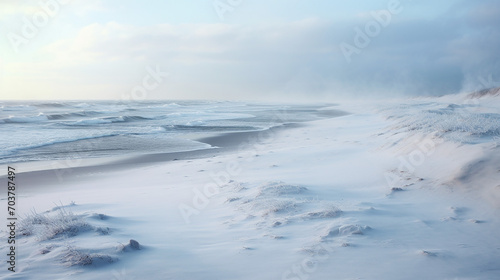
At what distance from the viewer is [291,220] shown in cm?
523

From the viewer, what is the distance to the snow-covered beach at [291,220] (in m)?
3.85

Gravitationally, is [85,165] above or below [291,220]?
above

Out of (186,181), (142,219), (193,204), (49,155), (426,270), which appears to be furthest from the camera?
(49,155)

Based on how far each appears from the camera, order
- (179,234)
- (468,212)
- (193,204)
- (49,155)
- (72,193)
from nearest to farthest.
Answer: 1. (179,234)
2. (468,212)
3. (193,204)
4. (72,193)
5. (49,155)

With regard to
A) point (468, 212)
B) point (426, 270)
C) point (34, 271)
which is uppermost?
point (468, 212)

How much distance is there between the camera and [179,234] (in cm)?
504

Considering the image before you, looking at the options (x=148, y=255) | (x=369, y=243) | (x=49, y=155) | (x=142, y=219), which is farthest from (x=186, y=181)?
(x=49, y=155)

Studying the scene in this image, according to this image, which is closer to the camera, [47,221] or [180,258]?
[180,258]

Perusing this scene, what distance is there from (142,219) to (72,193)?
146 inches

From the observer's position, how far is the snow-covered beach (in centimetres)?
385

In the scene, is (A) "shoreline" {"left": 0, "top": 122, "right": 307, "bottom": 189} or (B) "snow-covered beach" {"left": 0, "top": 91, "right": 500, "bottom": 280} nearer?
(B) "snow-covered beach" {"left": 0, "top": 91, "right": 500, "bottom": 280}

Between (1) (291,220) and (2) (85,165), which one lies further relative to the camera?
(2) (85,165)

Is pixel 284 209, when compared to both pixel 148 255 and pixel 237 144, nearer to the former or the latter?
pixel 148 255

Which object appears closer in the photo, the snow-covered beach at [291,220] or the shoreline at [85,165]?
the snow-covered beach at [291,220]
